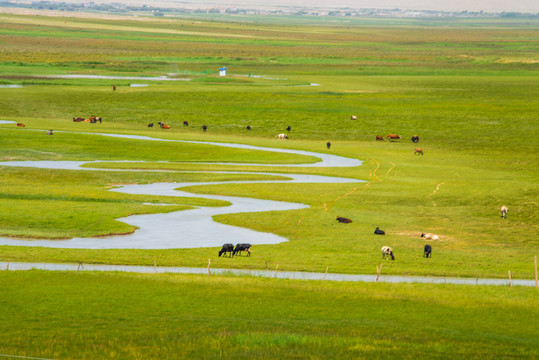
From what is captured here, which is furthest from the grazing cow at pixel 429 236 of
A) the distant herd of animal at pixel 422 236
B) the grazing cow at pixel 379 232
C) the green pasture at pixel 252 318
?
the green pasture at pixel 252 318

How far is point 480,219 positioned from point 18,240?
34084 millimetres

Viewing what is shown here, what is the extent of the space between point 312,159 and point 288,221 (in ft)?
106

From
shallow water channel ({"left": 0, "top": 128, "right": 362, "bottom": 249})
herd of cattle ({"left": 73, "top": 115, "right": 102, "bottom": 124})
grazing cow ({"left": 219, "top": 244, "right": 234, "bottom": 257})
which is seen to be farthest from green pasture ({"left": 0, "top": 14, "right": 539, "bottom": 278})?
herd of cattle ({"left": 73, "top": 115, "right": 102, "bottom": 124})

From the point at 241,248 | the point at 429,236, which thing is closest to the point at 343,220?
the point at 429,236

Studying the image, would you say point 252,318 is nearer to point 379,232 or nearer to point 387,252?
point 387,252

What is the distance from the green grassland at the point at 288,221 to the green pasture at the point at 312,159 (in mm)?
294

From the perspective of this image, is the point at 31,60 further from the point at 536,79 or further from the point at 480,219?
the point at 480,219

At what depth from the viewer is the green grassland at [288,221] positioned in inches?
1115

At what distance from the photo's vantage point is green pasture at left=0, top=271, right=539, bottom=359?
26422 millimetres

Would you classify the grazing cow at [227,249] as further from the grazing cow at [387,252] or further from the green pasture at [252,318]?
the grazing cow at [387,252]

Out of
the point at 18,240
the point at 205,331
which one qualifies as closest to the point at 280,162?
the point at 18,240

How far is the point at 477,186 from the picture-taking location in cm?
6788

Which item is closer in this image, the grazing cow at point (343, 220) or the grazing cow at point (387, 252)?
the grazing cow at point (387, 252)

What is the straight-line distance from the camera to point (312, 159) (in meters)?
88.4
